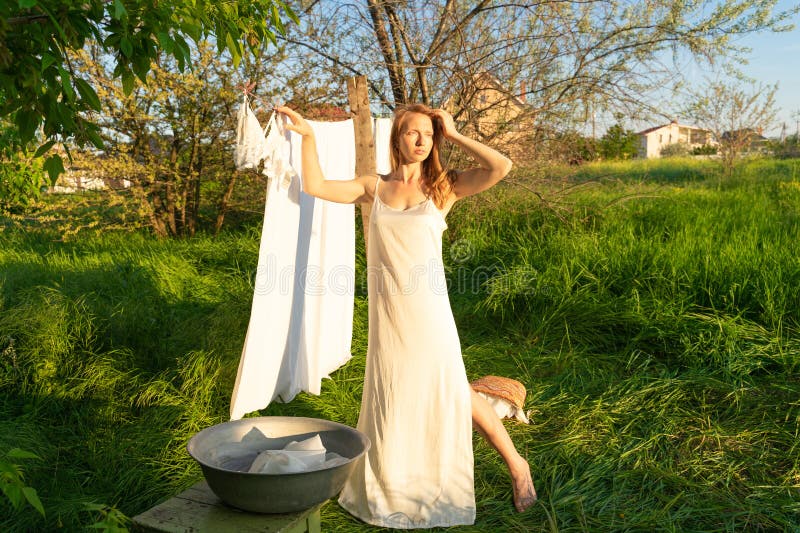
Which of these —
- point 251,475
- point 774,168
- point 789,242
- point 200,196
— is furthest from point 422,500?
point 774,168

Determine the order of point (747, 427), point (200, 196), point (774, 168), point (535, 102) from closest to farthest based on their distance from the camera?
point (747, 427), point (535, 102), point (200, 196), point (774, 168)

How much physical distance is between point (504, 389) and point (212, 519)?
1.89 metres

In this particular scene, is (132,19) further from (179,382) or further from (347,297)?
(179,382)

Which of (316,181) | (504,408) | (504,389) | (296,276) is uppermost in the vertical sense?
(316,181)

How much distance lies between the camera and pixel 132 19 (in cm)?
218

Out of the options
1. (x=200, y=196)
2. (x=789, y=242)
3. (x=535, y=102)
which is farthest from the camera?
(x=200, y=196)

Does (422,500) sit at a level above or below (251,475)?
below

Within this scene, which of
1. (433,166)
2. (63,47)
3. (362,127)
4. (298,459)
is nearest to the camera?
(63,47)

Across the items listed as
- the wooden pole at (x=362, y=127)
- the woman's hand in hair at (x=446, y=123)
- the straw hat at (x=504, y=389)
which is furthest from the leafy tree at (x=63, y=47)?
the straw hat at (x=504, y=389)

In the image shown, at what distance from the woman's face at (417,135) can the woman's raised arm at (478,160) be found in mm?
63

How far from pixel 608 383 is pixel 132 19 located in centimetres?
329

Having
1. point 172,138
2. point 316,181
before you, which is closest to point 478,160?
point 316,181

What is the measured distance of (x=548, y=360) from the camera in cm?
471

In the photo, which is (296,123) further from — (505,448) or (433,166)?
(505,448)
